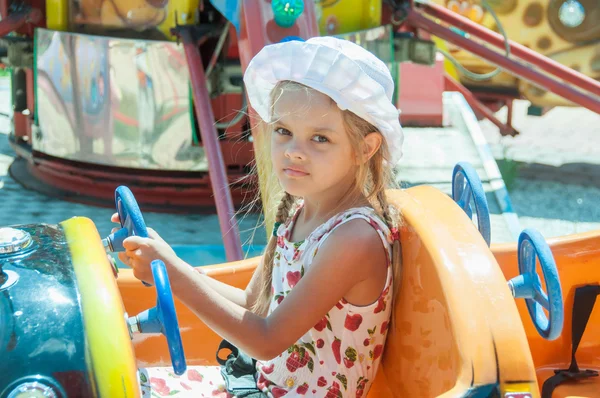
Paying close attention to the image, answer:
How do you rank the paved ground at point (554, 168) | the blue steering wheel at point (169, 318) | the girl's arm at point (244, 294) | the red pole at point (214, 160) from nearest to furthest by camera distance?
the blue steering wheel at point (169, 318)
the girl's arm at point (244, 294)
the red pole at point (214, 160)
the paved ground at point (554, 168)

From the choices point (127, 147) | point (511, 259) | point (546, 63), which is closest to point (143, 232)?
point (511, 259)

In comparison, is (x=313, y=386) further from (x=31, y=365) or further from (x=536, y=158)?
(x=536, y=158)

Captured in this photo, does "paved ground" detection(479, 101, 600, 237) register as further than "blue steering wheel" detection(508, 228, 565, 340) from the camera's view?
Yes

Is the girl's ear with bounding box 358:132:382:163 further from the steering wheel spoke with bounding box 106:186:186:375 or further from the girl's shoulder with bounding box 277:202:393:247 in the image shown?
the steering wheel spoke with bounding box 106:186:186:375

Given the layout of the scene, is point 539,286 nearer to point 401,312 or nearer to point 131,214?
point 401,312

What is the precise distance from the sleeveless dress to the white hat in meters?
0.13

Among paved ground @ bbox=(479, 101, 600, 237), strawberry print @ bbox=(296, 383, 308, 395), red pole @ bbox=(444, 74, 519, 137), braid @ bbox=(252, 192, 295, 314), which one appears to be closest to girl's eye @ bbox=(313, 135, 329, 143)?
braid @ bbox=(252, 192, 295, 314)

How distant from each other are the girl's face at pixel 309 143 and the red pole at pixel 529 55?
Result: 216 cm

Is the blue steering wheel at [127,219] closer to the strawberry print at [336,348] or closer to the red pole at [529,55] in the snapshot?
the strawberry print at [336,348]

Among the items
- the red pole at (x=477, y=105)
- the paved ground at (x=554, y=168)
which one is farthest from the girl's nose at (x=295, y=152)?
the red pole at (x=477, y=105)

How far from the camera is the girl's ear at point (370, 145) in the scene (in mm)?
1099

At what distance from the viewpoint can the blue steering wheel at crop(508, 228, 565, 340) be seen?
0.96 metres

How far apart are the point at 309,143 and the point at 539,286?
13.6 inches

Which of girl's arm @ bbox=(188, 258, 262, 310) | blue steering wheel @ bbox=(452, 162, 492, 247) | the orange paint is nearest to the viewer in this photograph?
the orange paint
